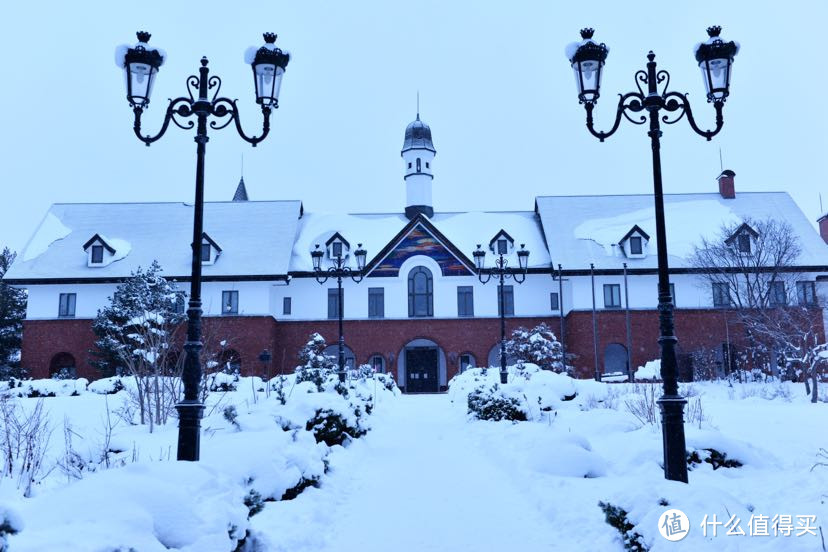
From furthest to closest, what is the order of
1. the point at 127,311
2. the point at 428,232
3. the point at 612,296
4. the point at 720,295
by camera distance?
the point at 428,232, the point at 612,296, the point at 720,295, the point at 127,311

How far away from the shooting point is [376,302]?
137 ft

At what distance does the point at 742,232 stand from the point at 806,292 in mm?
4876

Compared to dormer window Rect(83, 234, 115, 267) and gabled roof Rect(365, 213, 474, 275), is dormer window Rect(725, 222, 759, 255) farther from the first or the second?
dormer window Rect(83, 234, 115, 267)

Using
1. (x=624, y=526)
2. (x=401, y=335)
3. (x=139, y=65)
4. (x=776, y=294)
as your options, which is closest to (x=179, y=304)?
(x=401, y=335)

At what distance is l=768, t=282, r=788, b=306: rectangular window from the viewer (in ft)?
121

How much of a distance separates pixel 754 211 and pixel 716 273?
7985 mm

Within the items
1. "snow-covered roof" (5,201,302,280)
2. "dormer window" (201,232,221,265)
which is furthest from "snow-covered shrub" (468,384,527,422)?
"dormer window" (201,232,221,265)

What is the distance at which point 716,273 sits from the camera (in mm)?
38750

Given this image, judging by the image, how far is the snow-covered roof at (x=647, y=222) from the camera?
134 feet

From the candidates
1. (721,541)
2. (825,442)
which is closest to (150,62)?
(721,541)

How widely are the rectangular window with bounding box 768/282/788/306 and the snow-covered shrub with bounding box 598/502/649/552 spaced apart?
112 feet

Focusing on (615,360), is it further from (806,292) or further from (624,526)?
(624,526)

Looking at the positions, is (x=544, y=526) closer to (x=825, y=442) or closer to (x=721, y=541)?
(x=721, y=541)

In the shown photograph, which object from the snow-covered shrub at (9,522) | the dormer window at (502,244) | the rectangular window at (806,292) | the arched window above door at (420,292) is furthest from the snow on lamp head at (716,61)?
the rectangular window at (806,292)
